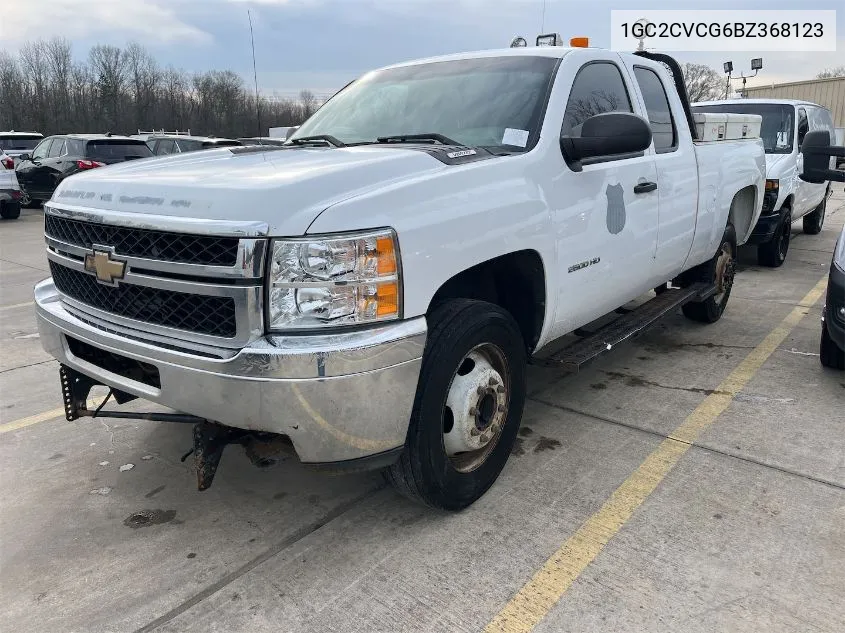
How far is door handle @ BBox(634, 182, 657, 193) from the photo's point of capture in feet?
12.5

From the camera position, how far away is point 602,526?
9.36ft

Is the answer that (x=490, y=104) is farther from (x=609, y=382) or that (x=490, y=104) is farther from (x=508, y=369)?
(x=609, y=382)

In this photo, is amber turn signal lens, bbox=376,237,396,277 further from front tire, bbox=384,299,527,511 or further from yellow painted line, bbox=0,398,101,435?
yellow painted line, bbox=0,398,101,435

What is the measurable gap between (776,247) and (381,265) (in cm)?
752

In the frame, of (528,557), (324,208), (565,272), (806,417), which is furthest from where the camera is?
(806,417)

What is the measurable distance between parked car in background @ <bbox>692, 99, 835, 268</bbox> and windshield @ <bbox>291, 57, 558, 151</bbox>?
5469 millimetres

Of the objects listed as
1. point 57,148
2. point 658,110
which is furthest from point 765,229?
point 57,148

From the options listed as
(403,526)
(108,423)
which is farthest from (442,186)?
(108,423)

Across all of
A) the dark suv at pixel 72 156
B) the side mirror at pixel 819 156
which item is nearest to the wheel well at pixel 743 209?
the side mirror at pixel 819 156

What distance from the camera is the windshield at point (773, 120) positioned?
28.8ft

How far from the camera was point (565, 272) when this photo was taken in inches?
127

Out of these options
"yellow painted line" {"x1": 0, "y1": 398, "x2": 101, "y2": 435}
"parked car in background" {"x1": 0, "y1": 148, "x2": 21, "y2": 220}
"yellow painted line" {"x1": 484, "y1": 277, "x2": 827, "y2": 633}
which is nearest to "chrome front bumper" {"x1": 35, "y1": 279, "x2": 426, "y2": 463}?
"yellow painted line" {"x1": 484, "y1": 277, "x2": 827, "y2": 633}

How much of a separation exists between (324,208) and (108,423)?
2503 millimetres

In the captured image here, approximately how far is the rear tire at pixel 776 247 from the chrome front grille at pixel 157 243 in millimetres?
7679
